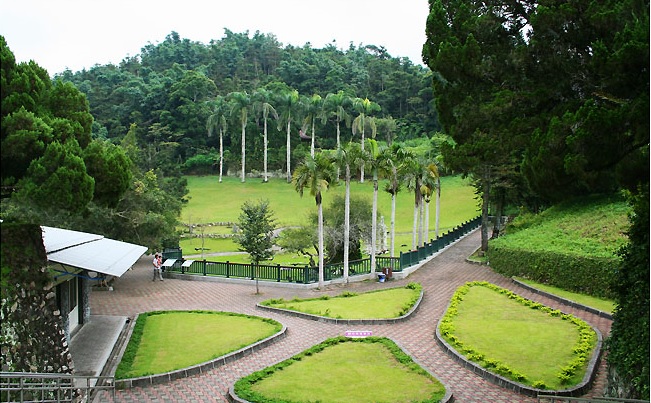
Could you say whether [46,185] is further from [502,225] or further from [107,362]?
[502,225]

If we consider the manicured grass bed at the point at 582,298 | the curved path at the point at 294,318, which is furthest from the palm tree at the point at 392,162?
the manicured grass bed at the point at 582,298

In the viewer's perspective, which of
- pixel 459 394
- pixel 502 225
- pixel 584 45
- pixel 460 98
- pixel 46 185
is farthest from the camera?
pixel 502 225

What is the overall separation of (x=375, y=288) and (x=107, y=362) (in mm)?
13265

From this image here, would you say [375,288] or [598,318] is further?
[375,288]

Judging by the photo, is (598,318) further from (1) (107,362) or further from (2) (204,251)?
(2) (204,251)

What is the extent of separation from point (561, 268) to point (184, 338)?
14737mm

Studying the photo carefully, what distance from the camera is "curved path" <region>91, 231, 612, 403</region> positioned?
12.5 metres

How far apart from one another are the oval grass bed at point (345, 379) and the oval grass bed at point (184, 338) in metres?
2.03

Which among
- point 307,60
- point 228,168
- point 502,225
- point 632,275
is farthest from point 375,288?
point 307,60

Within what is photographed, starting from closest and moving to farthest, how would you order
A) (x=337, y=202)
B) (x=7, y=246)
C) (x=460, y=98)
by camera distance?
(x=7, y=246) → (x=460, y=98) → (x=337, y=202)

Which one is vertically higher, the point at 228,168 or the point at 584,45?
the point at 584,45

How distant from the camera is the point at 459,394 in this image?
12.4 meters

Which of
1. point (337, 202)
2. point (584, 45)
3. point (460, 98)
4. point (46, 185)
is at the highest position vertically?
point (584, 45)

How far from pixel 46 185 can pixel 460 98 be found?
9.06 meters
